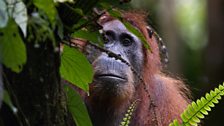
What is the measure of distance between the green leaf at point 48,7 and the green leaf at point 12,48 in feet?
0.35

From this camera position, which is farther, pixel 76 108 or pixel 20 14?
pixel 76 108

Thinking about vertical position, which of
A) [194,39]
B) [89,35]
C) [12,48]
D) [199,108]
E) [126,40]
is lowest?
[194,39]

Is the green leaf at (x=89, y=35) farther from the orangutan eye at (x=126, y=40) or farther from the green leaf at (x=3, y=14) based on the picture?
the orangutan eye at (x=126, y=40)

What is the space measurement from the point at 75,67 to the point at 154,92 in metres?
2.55

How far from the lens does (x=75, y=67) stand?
2.76 meters

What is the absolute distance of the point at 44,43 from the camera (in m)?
2.33

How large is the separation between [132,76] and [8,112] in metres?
2.57

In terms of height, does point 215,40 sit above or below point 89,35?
below

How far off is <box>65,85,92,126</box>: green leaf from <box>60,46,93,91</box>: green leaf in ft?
0.18

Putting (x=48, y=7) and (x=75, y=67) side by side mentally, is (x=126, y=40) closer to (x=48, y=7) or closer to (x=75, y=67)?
(x=75, y=67)

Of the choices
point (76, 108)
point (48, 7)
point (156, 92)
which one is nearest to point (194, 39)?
point (156, 92)

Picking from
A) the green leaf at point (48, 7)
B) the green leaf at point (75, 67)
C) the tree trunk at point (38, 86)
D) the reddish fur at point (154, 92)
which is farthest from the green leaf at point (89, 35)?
the reddish fur at point (154, 92)

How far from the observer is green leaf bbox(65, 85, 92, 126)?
9.27 feet

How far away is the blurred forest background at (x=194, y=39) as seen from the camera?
962cm
